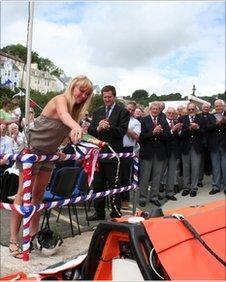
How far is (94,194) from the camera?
6.47m

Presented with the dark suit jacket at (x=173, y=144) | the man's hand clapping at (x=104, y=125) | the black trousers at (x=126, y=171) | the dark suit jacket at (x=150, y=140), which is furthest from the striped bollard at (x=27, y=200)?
the dark suit jacket at (x=173, y=144)

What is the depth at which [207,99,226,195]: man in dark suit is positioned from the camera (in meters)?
9.37

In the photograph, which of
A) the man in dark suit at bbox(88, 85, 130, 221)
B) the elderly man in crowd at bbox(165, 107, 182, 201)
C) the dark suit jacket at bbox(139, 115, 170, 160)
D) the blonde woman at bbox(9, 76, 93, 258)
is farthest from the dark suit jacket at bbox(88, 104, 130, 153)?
the elderly man in crowd at bbox(165, 107, 182, 201)

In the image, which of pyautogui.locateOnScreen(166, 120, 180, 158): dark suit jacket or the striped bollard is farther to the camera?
pyautogui.locateOnScreen(166, 120, 180, 158): dark suit jacket

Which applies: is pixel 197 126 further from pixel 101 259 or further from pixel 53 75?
pixel 53 75

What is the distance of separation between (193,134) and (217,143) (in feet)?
1.71

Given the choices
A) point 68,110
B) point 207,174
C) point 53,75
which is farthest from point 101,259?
point 53,75

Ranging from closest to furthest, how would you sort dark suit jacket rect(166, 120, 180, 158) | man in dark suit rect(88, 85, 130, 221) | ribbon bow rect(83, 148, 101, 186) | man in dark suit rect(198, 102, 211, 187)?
ribbon bow rect(83, 148, 101, 186) < man in dark suit rect(88, 85, 130, 221) < dark suit jacket rect(166, 120, 180, 158) < man in dark suit rect(198, 102, 211, 187)

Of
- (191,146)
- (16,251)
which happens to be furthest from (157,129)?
(16,251)

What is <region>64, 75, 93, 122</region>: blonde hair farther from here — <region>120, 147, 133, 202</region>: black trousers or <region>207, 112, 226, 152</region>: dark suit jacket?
<region>207, 112, 226, 152</region>: dark suit jacket

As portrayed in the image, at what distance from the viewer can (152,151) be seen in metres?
8.77

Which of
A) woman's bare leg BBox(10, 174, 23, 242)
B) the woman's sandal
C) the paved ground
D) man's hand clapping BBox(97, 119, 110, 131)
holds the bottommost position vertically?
the paved ground

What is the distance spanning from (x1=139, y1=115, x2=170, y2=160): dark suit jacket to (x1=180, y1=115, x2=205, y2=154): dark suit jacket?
733 mm

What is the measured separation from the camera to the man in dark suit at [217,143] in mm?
9369
